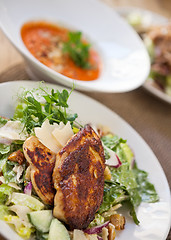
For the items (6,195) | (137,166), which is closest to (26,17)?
(137,166)

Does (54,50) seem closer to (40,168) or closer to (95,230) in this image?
(40,168)

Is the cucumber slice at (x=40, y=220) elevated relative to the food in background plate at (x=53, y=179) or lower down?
lower down

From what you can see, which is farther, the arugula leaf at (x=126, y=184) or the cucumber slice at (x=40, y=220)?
the arugula leaf at (x=126, y=184)

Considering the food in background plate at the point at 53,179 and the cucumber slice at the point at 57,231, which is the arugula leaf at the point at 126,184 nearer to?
A: the food in background plate at the point at 53,179

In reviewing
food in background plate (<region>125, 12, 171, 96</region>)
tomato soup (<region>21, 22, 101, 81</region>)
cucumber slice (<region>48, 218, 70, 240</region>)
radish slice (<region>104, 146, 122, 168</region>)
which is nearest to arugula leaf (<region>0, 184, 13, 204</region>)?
cucumber slice (<region>48, 218, 70, 240</region>)

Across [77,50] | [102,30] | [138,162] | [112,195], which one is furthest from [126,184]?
[102,30]

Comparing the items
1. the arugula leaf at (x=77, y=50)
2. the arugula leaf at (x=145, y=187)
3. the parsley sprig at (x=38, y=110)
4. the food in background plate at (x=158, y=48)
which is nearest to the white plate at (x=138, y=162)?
the arugula leaf at (x=145, y=187)

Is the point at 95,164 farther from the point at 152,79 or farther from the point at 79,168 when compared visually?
the point at 152,79
